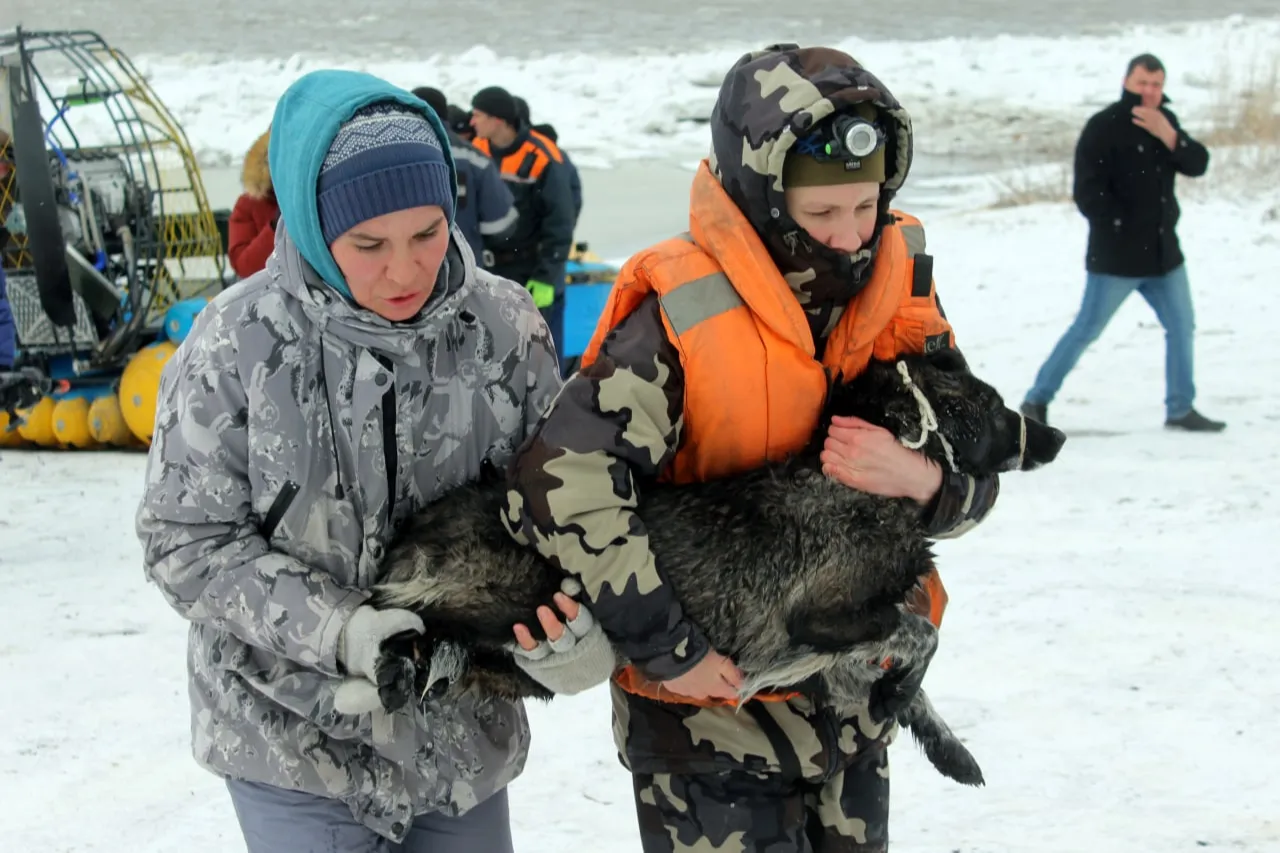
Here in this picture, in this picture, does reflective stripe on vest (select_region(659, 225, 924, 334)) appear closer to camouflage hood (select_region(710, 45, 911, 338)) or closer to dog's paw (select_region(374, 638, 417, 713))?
camouflage hood (select_region(710, 45, 911, 338))

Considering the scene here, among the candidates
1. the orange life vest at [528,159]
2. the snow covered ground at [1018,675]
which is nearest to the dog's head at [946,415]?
the snow covered ground at [1018,675]

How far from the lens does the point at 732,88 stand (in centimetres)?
198

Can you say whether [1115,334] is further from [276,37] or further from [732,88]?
[276,37]

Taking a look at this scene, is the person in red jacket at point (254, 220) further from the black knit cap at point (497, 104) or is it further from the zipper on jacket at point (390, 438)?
the zipper on jacket at point (390, 438)

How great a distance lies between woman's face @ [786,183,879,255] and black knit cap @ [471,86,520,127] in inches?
226

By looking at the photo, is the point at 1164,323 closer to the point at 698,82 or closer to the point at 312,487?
the point at 312,487

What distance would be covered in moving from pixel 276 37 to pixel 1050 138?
20722 mm

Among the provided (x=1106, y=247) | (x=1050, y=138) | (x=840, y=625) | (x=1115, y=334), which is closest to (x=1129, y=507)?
(x=1106, y=247)

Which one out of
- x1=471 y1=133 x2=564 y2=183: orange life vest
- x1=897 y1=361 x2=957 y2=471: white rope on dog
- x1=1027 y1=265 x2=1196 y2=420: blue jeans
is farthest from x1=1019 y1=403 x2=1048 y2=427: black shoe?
x1=897 y1=361 x2=957 y2=471: white rope on dog

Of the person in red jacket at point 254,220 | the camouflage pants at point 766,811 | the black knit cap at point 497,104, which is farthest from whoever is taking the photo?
the black knit cap at point 497,104

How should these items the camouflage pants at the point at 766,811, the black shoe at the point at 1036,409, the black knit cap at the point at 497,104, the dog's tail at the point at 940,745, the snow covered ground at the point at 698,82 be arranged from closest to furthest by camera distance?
1. the camouflage pants at the point at 766,811
2. the dog's tail at the point at 940,745
3. the black shoe at the point at 1036,409
4. the black knit cap at the point at 497,104
5. the snow covered ground at the point at 698,82

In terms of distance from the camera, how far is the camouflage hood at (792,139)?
188cm

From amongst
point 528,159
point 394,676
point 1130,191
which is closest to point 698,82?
point 528,159

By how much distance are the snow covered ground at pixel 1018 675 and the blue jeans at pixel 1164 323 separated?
9.8 inches
